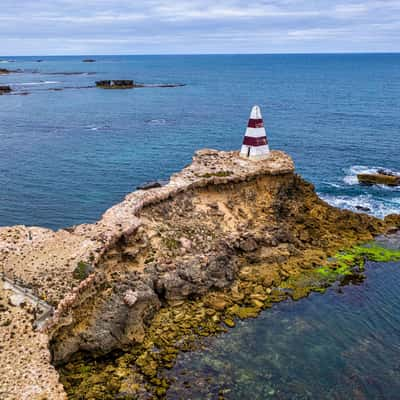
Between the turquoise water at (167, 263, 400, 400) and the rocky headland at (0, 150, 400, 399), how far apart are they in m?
1.25

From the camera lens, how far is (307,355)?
83.6 ft

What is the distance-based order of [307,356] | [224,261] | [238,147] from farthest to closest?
[238,147] → [224,261] → [307,356]

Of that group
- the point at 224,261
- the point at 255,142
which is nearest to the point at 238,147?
the point at 255,142

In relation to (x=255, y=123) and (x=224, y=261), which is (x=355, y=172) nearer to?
(x=255, y=123)

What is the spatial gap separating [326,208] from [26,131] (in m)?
55.9

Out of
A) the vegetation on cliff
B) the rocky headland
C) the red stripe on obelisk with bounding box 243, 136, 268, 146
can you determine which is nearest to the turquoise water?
the vegetation on cliff

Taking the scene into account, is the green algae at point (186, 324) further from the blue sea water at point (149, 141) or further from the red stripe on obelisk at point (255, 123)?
the red stripe on obelisk at point (255, 123)

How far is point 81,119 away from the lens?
296ft

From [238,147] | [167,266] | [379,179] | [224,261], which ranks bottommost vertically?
[224,261]

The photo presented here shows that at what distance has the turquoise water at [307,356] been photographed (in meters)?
22.8

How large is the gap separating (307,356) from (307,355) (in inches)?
3.4

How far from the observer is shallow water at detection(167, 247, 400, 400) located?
2284 cm

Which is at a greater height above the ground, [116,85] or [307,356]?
[116,85]

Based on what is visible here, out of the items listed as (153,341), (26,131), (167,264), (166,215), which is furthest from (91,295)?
(26,131)
